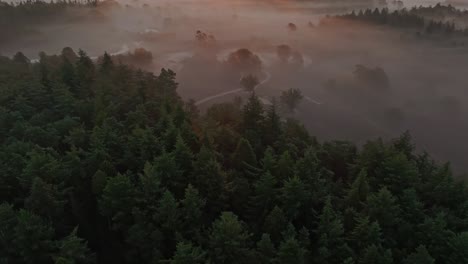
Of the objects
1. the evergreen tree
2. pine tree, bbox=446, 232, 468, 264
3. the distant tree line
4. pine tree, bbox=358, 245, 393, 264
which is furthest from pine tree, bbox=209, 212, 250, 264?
the distant tree line

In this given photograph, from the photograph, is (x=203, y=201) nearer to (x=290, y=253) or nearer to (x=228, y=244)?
(x=228, y=244)

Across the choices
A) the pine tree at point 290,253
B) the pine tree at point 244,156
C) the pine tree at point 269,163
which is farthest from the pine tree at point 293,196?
the pine tree at point 244,156

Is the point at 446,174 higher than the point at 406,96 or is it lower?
higher

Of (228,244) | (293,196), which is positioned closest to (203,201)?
(228,244)

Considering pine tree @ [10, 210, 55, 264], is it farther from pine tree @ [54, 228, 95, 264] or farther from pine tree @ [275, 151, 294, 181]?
pine tree @ [275, 151, 294, 181]

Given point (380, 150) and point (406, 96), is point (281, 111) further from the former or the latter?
point (380, 150)

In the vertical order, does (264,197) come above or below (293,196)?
below

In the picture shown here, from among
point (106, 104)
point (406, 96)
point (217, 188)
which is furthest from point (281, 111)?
point (217, 188)

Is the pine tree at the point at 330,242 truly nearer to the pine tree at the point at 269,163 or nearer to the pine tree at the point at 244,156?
the pine tree at the point at 269,163

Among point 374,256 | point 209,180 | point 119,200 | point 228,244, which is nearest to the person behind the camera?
point 228,244
